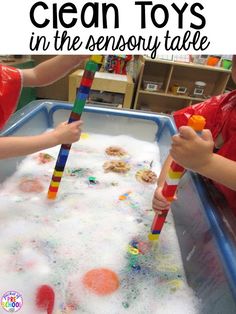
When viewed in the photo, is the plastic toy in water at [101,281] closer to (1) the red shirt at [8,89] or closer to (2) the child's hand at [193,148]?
(2) the child's hand at [193,148]

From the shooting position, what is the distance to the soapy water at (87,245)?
0.57 metres

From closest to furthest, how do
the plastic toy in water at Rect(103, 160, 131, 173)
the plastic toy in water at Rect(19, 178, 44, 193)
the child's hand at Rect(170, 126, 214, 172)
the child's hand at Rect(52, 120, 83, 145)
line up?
the child's hand at Rect(170, 126, 214, 172) < the child's hand at Rect(52, 120, 83, 145) < the plastic toy in water at Rect(19, 178, 44, 193) < the plastic toy in water at Rect(103, 160, 131, 173)

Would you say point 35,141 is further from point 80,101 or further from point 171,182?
point 171,182

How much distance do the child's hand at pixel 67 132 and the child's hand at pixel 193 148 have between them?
29 cm

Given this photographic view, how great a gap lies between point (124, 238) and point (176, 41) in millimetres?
649

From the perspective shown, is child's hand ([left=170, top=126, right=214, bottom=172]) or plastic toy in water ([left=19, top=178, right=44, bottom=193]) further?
plastic toy in water ([left=19, top=178, right=44, bottom=193])

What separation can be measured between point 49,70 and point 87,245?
1.59ft

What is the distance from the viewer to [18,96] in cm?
74

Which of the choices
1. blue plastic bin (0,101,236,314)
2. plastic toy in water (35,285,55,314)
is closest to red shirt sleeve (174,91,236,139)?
blue plastic bin (0,101,236,314)

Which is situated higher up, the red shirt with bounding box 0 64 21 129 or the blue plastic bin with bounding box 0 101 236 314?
the red shirt with bounding box 0 64 21 129

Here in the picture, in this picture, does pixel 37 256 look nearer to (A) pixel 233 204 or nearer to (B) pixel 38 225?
(B) pixel 38 225

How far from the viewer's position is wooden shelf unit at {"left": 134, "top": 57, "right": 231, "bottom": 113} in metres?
2.18

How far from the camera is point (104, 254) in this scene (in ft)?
2.18

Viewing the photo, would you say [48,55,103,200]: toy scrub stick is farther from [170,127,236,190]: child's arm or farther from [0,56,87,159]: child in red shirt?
[170,127,236,190]: child's arm
